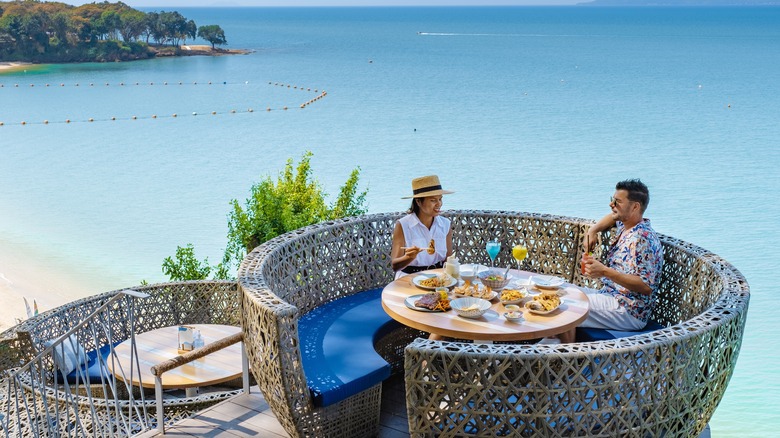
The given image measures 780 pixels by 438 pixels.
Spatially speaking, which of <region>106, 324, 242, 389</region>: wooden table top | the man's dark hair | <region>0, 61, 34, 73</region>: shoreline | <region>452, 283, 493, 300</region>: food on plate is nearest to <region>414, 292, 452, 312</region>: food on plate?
<region>452, 283, 493, 300</region>: food on plate

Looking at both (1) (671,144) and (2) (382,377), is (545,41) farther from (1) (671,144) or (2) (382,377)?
(2) (382,377)

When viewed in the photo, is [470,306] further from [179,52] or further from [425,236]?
[179,52]

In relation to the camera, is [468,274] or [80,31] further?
[80,31]

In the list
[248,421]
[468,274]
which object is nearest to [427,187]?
[468,274]

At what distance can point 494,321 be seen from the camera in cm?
383

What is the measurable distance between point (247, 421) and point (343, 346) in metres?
0.68

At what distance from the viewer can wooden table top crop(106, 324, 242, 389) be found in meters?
5.18

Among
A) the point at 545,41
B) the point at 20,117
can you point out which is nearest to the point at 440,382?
the point at 20,117

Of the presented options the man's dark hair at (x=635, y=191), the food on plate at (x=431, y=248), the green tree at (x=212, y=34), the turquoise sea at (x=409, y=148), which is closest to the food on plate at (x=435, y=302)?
the food on plate at (x=431, y=248)

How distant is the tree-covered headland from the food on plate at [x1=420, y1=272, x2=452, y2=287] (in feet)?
188

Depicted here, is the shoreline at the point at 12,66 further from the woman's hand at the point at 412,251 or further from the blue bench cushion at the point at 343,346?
the woman's hand at the point at 412,251

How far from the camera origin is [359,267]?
5.38 meters

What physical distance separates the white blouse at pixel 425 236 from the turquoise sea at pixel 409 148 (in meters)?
6.34

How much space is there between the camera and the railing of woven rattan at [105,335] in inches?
207
